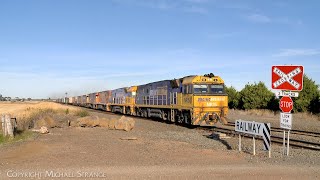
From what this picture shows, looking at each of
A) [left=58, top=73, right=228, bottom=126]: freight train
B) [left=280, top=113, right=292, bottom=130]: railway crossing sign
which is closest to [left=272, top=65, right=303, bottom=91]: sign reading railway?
[left=280, top=113, right=292, bottom=130]: railway crossing sign

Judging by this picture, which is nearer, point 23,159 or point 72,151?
point 23,159

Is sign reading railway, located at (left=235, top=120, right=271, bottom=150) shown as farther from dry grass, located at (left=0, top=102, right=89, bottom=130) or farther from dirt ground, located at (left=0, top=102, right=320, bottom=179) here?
dry grass, located at (left=0, top=102, right=89, bottom=130)

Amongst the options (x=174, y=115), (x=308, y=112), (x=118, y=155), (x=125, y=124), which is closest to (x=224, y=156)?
(x=118, y=155)

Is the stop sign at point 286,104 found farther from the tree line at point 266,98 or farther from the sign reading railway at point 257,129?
the tree line at point 266,98

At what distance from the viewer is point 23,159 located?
11375 mm

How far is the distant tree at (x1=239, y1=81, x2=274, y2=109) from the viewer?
51894 mm

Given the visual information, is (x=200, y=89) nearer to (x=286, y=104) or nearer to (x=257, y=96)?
(x=286, y=104)

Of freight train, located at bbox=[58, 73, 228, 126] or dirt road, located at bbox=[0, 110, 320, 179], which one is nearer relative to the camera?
dirt road, located at bbox=[0, 110, 320, 179]

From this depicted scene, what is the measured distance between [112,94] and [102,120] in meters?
28.5

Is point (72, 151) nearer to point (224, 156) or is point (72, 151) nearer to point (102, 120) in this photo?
point (224, 156)

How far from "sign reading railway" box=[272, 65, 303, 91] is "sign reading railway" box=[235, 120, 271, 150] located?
1.44 metres

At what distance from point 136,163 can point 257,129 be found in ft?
15.5

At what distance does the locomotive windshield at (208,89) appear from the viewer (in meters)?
23.8

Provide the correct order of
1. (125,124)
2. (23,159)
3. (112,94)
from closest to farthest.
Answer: (23,159), (125,124), (112,94)
